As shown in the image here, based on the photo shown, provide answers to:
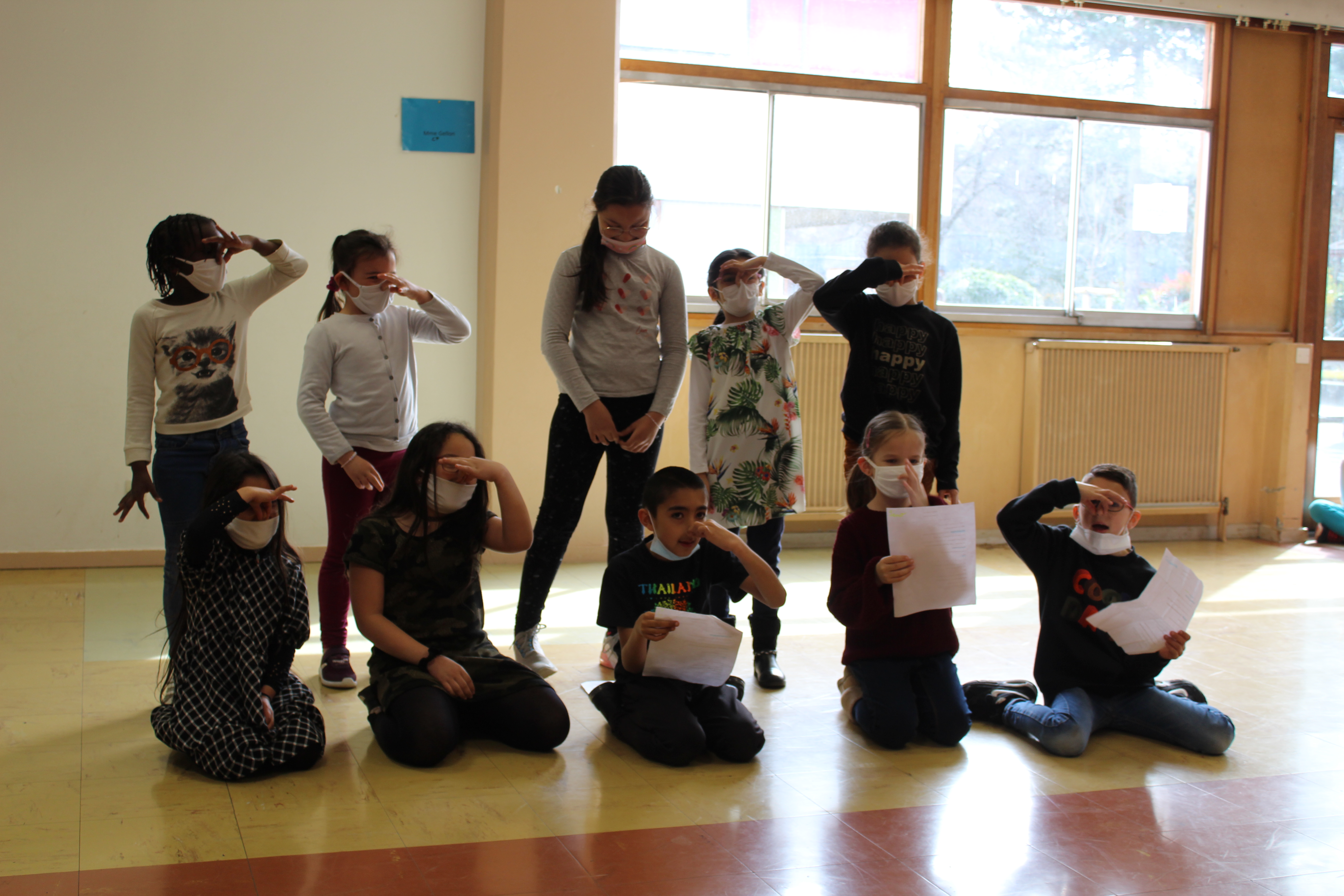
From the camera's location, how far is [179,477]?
2475mm

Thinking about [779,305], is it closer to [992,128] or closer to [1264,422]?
[992,128]

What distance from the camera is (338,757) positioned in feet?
7.00

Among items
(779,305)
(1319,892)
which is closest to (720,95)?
(779,305)

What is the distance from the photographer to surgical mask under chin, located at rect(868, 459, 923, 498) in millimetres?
2297

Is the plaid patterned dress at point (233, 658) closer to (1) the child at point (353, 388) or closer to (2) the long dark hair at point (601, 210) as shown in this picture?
(1) the child at point (353, 388)

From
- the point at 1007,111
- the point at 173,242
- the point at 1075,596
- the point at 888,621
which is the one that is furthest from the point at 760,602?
the point at 1007,111

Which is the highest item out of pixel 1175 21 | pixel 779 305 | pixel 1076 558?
pixel 1175 21

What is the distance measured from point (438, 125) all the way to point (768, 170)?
1.50m

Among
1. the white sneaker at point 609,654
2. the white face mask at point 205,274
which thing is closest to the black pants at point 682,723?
the white sneaker at point 609,654

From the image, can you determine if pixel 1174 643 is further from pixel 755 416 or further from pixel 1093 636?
pixel 755 416

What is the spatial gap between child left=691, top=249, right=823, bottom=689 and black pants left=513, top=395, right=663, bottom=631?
0.53 feet

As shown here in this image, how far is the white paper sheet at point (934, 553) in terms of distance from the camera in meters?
2.24

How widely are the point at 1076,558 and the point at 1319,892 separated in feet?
2.90

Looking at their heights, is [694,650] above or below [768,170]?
below
